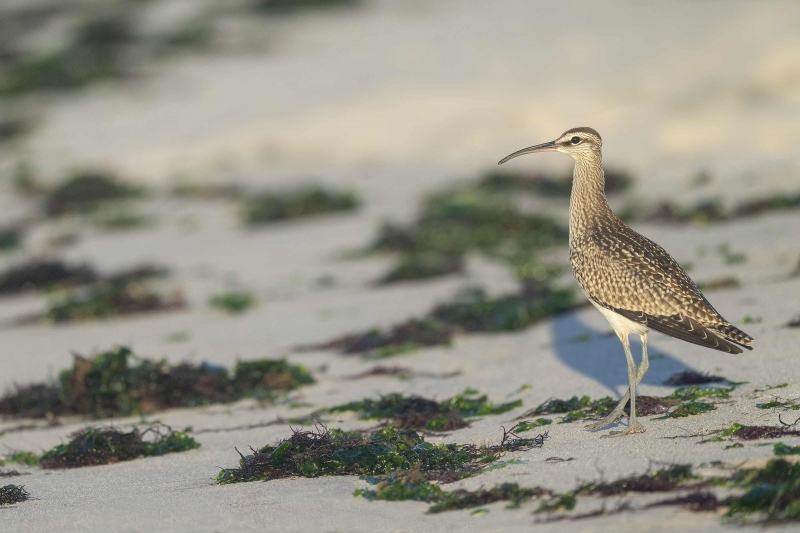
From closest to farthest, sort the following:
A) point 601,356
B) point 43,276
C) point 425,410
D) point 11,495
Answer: point 11,495 → point 425,410 → point 601,356 → point 43,276

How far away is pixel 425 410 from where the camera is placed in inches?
296

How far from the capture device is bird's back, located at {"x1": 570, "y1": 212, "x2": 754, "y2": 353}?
6.61m

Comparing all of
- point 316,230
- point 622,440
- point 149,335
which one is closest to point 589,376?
point 622,440

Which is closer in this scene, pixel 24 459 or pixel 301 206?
pixel 24 459

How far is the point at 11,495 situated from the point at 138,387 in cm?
256

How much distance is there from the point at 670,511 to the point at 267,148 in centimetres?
1486

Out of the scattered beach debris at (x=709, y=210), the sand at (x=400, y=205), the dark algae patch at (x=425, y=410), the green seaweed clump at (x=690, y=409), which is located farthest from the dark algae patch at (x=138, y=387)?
the scattered beach debris at (x=709, y=210)

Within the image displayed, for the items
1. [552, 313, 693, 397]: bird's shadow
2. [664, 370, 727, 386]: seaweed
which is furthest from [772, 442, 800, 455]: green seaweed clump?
[552, 313, 693, 397]: bird's shadow

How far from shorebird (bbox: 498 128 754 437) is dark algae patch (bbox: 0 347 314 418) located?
274cm

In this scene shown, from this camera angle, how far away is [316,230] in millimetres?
14828

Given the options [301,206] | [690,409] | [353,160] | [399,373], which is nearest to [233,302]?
[399,373]

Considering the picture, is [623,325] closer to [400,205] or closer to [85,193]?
[400,205]

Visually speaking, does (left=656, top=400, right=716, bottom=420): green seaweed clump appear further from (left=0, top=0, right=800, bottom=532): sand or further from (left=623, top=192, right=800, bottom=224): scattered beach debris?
(left=623, top=192, right=800, bottom=224): scattered beach debris

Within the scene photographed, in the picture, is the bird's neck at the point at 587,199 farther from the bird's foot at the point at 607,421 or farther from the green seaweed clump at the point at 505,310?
the green seaweed clump at the point at 505,310
